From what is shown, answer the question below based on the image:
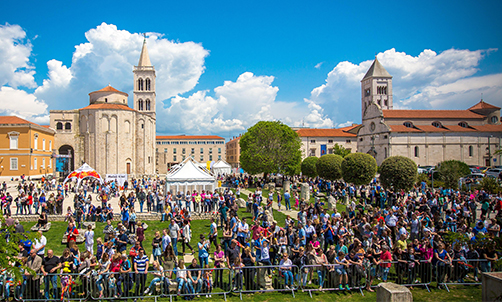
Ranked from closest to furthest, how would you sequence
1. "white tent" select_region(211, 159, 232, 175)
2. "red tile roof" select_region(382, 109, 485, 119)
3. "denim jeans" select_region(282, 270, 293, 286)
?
"denim jeans" select_region(282, 270, 293, 286) → "white tent" select_region(211, 159, 232, 175) → "red tile roof" select_region(382, 109, 485, 119)

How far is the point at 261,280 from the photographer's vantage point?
8.23 meters

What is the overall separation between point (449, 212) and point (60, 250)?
639 inches

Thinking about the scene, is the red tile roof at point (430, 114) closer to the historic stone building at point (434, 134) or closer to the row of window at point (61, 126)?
the historic stone building at point (434, 134)

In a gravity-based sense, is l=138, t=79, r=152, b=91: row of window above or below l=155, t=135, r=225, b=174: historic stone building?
above

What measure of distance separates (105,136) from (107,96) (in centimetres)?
909

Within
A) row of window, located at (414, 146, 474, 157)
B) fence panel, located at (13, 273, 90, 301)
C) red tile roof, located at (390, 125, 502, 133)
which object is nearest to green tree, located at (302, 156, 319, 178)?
red tile roof, located at (390, 125, 502, 133)

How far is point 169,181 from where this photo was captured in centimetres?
1991

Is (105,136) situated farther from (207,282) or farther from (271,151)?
(207,282)

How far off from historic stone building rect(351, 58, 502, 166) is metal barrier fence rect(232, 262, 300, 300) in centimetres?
5152

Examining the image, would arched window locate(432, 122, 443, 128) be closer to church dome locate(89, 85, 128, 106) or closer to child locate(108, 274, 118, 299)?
church dome locate(89, 85, 128, 106)

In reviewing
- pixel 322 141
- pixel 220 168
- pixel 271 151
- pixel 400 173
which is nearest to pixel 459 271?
pixel 400 173

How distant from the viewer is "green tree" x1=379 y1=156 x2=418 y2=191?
2250 centimetres

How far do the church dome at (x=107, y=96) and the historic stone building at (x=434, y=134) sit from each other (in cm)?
4708

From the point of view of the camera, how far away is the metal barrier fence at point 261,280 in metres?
8.02
